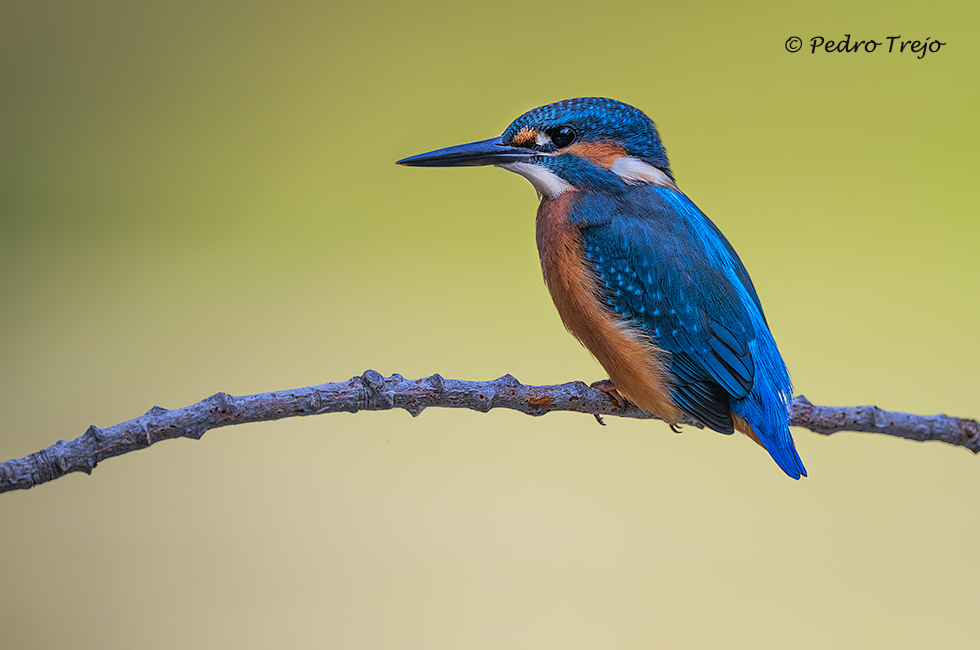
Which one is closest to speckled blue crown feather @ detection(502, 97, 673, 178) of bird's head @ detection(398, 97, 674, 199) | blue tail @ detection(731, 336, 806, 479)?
bird's head @ detection(398, 97, 674, 199)

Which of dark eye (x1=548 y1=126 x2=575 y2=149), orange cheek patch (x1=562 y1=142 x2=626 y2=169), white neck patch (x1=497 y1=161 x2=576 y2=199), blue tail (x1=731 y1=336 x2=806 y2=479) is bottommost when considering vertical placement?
blue tail (x1=731 y1=336 x2=806 y2=479)

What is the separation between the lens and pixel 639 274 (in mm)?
1014

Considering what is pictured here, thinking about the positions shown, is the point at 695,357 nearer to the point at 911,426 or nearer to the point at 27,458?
the point at 911,426

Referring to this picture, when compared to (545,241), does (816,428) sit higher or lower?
lower

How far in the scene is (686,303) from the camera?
101 centimetres

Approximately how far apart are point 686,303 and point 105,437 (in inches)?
30.3

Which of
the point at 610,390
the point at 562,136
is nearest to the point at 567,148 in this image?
the point at 562,136

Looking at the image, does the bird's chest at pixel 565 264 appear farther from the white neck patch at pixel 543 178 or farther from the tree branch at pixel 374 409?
the tree branch at pixel 374 409

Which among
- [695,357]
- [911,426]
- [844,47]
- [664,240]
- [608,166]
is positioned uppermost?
[844,47]

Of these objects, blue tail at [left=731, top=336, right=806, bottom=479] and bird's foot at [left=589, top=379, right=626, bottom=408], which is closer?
blue tail at [left=731, top=336, right=806, bottom=479]

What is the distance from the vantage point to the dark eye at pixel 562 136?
41.5 inches

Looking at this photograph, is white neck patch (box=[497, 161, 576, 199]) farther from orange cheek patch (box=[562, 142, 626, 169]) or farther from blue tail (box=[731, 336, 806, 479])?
blue tail (box=[731, 336, 806, 479])

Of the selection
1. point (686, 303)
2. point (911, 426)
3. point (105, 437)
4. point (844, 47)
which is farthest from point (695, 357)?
point (844, 47)

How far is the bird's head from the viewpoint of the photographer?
105 cm
